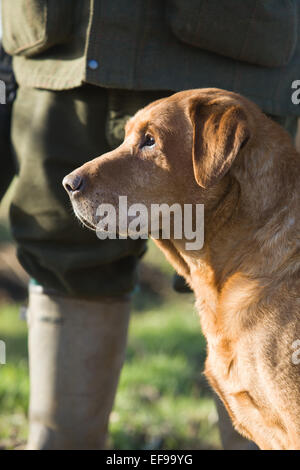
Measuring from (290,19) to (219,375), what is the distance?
137 centimetres

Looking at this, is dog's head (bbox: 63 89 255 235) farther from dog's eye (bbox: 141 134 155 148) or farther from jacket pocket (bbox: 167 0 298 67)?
jacket pocket (bbox: 167 0 298 67)

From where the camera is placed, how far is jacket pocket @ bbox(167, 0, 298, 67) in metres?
2.48

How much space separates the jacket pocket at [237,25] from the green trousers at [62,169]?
32 centimetres

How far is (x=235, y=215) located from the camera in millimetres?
2436

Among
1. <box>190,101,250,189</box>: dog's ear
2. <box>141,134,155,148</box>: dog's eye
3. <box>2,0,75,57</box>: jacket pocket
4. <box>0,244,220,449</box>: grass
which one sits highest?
<box>2,0,75,57</box>: jacket pocket

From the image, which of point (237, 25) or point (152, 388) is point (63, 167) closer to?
point (237, 25)

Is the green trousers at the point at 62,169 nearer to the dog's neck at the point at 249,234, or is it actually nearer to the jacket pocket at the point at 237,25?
the jacket pocket at the point at 237,25

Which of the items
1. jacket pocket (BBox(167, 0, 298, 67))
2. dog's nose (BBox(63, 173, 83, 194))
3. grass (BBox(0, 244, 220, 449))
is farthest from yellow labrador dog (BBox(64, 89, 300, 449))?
grass (BBox(0, 244, 220, 449))

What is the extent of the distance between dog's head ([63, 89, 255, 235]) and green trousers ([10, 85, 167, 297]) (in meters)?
0.24

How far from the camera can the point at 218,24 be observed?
2.50m

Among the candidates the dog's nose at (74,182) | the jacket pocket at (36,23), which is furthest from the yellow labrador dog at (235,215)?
the jacket pocket at (36,23)

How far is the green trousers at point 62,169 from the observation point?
8.95 ft
